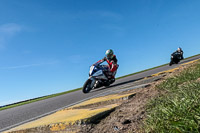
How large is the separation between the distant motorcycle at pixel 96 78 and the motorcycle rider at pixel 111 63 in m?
0.21

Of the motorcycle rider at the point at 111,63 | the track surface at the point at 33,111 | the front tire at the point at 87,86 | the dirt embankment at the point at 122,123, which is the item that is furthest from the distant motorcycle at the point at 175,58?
the dirt embankment at the point at 122,123

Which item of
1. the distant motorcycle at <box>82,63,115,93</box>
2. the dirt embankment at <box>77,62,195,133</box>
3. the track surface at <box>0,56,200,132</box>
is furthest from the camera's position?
the distant motorcycle at <box>82,63,115,93</box>

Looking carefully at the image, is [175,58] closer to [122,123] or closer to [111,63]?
[111,63]

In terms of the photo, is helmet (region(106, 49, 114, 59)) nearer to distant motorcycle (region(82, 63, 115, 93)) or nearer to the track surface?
distant motorcycle (region(82, 63, 115, 93))

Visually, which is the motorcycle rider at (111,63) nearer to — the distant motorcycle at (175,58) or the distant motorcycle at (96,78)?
the distant motorcycle at (96,78)

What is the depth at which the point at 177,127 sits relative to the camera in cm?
129

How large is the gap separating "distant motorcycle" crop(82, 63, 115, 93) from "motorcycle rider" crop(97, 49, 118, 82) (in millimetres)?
211

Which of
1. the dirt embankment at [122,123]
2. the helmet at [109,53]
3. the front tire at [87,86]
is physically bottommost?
the dirt embankment at [122,123]

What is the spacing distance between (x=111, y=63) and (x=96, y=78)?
1.33m

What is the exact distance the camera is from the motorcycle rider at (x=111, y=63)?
1002cm

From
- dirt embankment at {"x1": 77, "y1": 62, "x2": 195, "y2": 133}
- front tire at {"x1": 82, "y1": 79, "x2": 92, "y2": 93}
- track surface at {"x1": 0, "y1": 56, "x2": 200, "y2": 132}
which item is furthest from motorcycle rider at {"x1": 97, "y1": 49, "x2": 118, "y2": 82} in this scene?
dirt embankment at {"x1": 77, "y1": 62, "x2": 195, "y2": 133}

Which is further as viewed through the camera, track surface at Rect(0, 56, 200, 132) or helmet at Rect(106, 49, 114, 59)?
helmet at Rect(106, 49, 114, 59)

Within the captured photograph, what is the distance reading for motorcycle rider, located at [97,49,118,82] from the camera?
395 inches

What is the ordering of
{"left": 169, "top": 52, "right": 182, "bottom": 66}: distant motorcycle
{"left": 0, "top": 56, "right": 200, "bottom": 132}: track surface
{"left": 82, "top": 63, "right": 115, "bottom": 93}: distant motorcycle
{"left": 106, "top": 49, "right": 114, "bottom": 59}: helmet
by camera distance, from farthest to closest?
{"left": 169, "top": 52, "right": 182, "bottom": 66}: distant motorcycle → {"left": 106, "top": 49, "right": 114, "bottom": 59}: helmet → {"left": 82, "top": 63, "right": 115, "bottom": 93}: distant motorcycle → {"left": 0, "top": 56, "right": 200, "bottom": 132}: track surface
